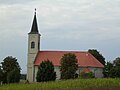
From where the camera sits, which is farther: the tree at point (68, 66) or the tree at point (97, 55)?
the tree at point (97, 55)

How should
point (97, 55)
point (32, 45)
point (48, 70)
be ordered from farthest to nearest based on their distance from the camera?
point (97, 55) < point (32, 45) < point (48, 70)

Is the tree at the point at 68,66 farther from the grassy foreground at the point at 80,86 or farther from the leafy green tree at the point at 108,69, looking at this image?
the grassy foreground at the point at 80,86

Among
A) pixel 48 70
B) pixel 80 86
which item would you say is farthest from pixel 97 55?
pixel 80 86

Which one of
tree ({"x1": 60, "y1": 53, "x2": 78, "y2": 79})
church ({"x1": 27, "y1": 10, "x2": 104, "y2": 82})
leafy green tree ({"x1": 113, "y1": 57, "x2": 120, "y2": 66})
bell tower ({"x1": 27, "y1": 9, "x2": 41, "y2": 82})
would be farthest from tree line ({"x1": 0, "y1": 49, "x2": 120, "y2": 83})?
bell tower ({"x1": 27, "y1": 9, "x2": 41, "y2": 82})

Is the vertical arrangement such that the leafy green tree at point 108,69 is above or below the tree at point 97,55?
below

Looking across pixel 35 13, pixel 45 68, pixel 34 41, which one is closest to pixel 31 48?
pixel 34 41

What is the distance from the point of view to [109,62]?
277 ft

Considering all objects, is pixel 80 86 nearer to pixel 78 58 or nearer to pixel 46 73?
pixel 46 73

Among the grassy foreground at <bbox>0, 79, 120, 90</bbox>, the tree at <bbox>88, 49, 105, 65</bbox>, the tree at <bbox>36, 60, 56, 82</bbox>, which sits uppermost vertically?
the tree at <bbox>88, 49, 105, 65</bbox>

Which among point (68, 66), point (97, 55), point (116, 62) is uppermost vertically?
point (97, 55)

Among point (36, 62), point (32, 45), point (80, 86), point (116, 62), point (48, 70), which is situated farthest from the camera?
point (36, 62)

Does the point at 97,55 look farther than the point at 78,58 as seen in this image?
Yes

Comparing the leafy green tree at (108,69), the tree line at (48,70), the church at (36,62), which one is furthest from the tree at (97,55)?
the tree line at (48,70)

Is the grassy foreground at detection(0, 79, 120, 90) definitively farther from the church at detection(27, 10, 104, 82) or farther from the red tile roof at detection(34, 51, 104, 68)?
the red tile roof at detection(34, 51, 104, 68)
